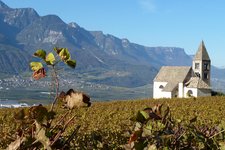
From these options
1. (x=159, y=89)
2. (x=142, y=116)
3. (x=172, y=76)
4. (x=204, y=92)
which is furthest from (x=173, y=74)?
(x=142, y=116)

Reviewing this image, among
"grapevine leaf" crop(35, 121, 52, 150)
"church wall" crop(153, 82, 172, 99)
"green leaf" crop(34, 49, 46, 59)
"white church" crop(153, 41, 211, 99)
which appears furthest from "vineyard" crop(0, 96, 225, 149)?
"church wall" crop(153, 82, 172, 99)

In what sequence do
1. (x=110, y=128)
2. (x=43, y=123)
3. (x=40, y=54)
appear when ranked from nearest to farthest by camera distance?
(x=43, y=123) < (x=40, y=54) < (x=110, y=128)

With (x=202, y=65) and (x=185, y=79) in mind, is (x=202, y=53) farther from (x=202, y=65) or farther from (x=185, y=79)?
(x=185, y=79)

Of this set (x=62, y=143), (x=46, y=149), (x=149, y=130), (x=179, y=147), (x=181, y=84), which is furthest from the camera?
(x=181, y=84)

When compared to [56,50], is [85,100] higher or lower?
lower

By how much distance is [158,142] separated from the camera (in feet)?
6.92

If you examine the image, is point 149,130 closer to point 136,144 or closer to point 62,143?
point 136,144

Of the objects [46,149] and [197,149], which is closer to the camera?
[46,149]

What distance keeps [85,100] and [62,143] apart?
24 centimetres

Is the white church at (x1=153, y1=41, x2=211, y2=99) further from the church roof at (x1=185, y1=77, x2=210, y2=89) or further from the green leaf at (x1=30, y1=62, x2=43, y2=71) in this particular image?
the green leaf at (x1=30, y1=62, x2=43, y2=71)

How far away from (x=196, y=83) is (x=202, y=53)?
14916 mm

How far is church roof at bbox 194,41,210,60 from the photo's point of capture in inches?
3418

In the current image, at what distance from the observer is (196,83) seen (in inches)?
2931

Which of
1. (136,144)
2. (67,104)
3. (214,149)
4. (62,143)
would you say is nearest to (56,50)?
(67,104)
